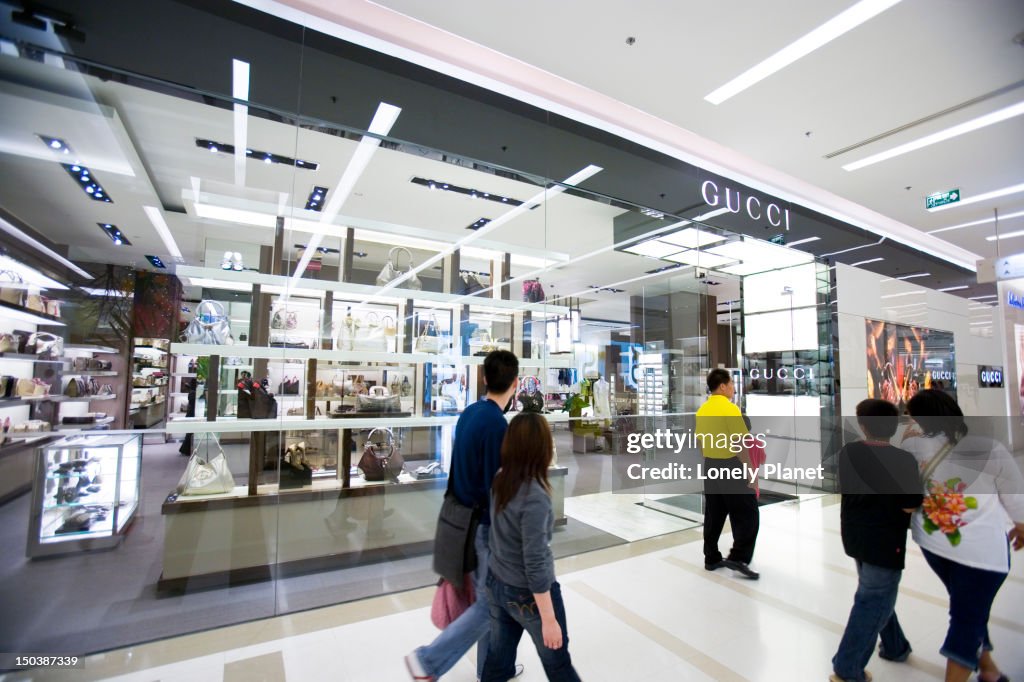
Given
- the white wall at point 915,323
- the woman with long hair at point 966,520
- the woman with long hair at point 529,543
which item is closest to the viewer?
the woman with long hair at point 529,543

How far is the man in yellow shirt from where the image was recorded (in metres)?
3.46

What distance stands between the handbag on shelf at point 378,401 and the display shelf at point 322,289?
2.33 ft

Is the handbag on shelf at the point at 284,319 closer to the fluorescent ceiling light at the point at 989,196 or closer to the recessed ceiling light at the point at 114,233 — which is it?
the recessed ceiling light at the point at 114,233

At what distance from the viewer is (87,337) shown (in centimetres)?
257

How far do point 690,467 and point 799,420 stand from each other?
1913mm

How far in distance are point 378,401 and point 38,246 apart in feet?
6.95

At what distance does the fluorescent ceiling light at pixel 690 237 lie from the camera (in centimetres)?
517

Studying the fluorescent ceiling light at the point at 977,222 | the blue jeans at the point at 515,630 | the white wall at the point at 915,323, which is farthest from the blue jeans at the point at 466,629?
the fluorescent ceiling light at the point at 977,222

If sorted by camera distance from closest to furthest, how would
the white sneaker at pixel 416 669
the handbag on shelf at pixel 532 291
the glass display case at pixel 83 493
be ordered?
the white sneaker at pixel 416 669
the glass display case at pixel 83 493
the handbag on shelf at pixel 532 291

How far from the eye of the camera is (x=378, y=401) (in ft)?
12.1

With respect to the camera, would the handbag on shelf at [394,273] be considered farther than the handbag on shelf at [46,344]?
Yes

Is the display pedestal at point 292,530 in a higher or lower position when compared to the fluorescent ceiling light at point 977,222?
lower

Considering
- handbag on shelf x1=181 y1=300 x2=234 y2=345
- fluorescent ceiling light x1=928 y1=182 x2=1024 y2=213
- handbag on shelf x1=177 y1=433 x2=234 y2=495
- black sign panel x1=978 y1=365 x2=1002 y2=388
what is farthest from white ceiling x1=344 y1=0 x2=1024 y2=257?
black sign panel x1=978 y1=365 x2=1002 y2=388

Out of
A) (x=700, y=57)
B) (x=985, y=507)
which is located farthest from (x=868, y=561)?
(x=700, y=57)
